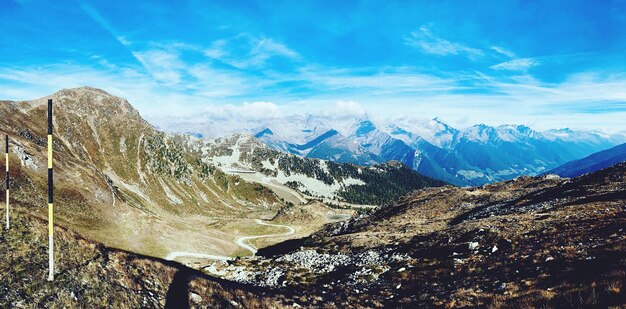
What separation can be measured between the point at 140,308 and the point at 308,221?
408 ft

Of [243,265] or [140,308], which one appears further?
[243,265]

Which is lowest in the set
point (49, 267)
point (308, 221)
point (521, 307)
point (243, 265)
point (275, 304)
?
point (308, 221)

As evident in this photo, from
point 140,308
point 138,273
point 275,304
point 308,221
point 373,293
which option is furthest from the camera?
point 308,221

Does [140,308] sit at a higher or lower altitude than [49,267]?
lower

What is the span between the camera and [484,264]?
2892 cm

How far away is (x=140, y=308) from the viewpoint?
18.5 m

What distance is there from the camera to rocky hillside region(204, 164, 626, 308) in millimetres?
19344

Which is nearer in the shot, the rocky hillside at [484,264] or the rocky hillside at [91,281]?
the rocky hillside at [91,281]

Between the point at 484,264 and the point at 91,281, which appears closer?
the point at 91,281

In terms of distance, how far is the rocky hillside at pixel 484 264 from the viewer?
19344 mm

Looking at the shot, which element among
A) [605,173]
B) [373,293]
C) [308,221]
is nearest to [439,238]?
[373,293]

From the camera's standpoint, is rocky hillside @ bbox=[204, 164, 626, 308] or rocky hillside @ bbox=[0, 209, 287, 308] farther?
rocky hillside @ bbox=[204, 164, 626, 308]

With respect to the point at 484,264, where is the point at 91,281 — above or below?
above

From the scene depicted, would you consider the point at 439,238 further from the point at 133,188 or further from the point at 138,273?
the point at 133,188
